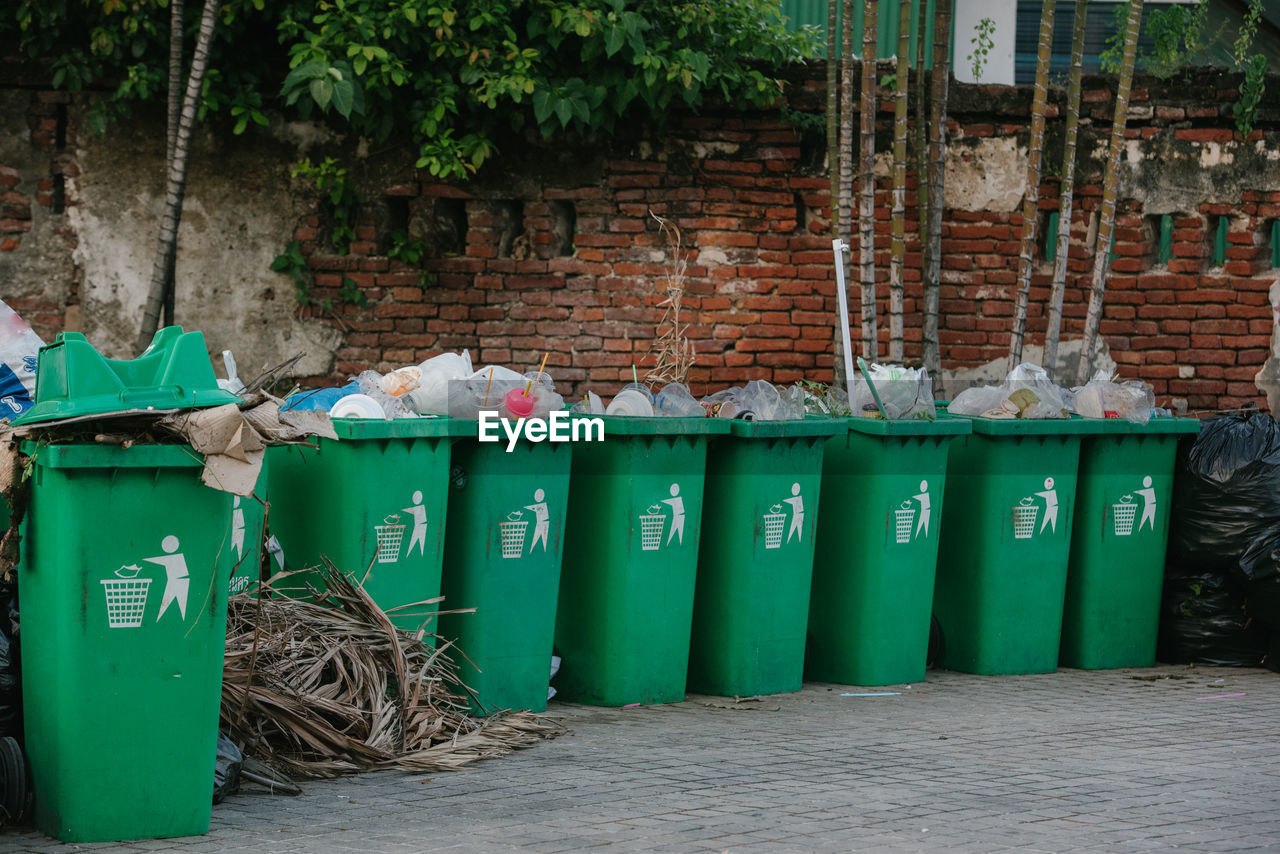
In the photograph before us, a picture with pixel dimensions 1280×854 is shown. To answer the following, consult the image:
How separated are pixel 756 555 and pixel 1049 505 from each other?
4.96ft

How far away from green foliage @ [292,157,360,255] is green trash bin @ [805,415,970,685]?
150 inches

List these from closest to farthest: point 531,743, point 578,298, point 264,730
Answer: point 264,730 < point 531,743 < point 578,298

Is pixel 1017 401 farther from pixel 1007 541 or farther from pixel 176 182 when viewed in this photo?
pixel 176 182

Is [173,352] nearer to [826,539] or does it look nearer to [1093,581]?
[826,539]

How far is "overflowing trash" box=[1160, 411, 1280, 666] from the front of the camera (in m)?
6.27

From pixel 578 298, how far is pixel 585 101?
4.05ft

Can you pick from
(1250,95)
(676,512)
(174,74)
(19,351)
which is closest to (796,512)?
(676,512)

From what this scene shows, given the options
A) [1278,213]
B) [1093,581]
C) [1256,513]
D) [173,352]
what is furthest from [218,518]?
[1278,213]

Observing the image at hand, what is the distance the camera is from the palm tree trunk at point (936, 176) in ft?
26.5

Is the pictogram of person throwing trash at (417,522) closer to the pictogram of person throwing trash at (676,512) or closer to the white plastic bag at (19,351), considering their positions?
the pictogram of person throwing trash at (676,512)

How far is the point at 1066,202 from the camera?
815cm

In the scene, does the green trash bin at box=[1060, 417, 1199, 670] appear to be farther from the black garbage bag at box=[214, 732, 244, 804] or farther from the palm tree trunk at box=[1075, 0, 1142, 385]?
the black garbage bag at box=[214, 732, 244, 804]

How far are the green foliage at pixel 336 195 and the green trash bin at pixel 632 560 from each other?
354 centimetres

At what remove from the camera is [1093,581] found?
20.9 feet
